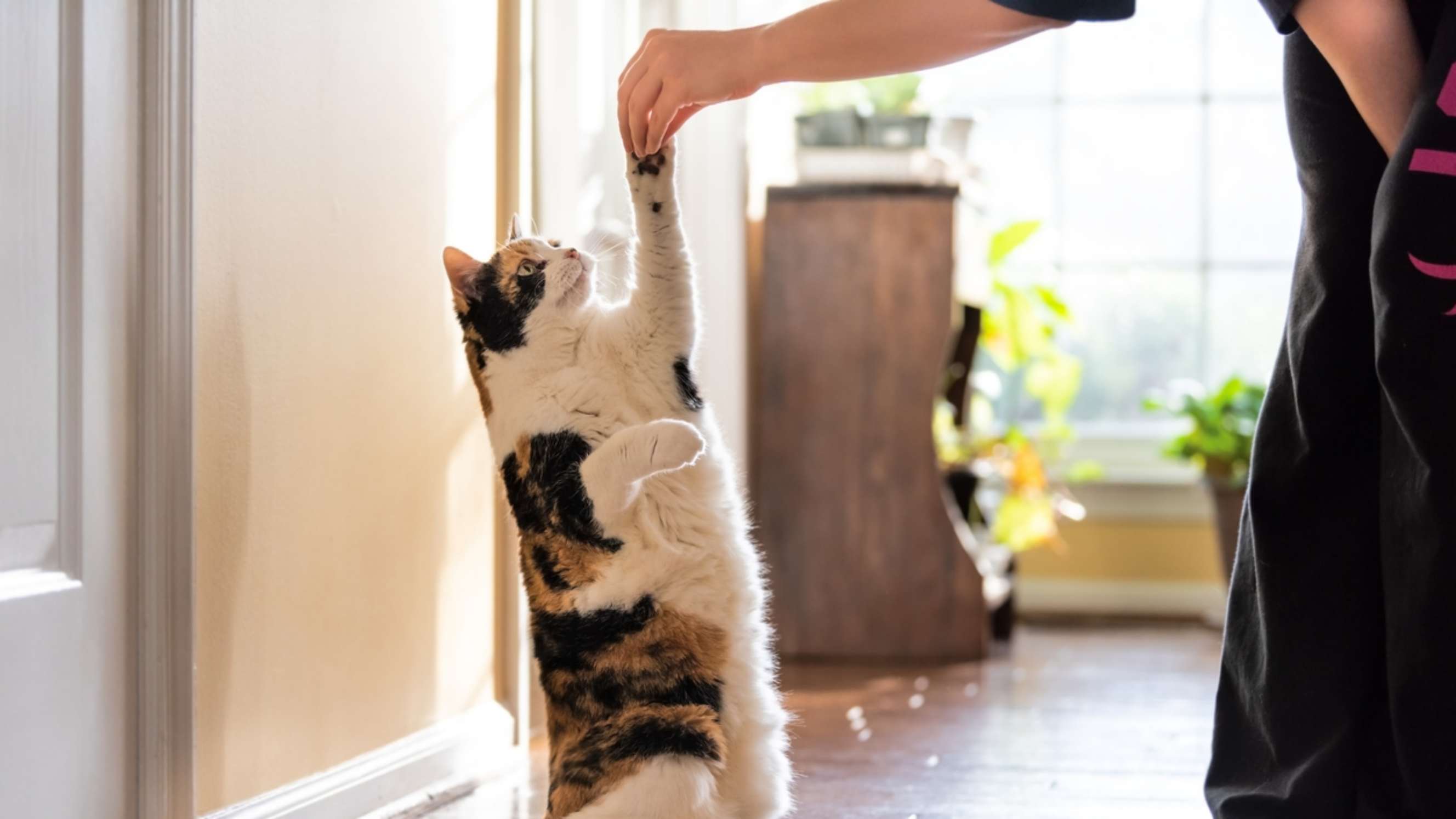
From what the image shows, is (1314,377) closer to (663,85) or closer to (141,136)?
(663,85)

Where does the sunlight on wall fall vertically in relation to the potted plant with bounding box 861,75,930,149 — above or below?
below

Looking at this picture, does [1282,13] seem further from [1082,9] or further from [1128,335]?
[1128,335]

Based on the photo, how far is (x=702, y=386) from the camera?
7.39 feet

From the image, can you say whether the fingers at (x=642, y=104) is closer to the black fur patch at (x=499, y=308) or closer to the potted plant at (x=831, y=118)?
the black fur patch at (x=499, y=308)

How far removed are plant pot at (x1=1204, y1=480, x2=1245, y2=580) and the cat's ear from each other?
247 cm

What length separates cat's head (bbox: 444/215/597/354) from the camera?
4.79ft

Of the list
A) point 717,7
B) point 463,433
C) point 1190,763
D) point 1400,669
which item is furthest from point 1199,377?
point 1400,669

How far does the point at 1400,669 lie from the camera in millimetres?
1069

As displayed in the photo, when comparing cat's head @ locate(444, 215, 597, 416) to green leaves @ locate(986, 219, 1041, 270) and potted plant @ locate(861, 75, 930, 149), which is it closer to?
potted plant @ locate(861, 75, 930, 149)

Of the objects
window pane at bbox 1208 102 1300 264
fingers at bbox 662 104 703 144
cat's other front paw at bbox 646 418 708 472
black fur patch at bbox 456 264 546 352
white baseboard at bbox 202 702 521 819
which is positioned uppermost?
window pane at bbox 1208 102 1300 264

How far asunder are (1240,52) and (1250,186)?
41cm

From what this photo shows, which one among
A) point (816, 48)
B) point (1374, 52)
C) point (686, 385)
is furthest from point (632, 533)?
point (1374, 52)

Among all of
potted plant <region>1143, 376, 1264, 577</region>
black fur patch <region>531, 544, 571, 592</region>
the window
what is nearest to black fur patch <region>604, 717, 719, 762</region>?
black fur patch <region>531, 544, 571, 592</region>

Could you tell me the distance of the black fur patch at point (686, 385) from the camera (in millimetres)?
1458
